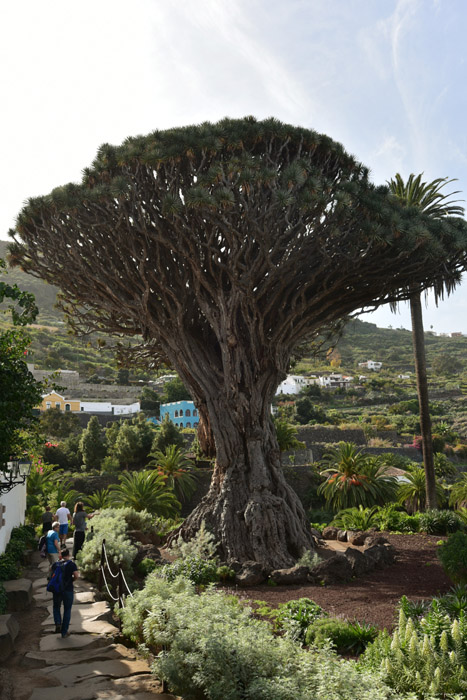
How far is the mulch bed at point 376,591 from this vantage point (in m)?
7.36

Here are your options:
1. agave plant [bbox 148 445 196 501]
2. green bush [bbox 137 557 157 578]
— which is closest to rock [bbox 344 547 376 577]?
green bush [bbox 137 557 157 578]

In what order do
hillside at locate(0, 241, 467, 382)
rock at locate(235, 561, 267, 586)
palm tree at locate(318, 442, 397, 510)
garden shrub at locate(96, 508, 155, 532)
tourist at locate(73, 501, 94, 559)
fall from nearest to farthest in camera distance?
rock at locate(235, 561, 267, 586), tourist at locate(73, 501, 94, 559), garden shrub at locate(96, 508, 155, 532), palm tree at locate(318, 442, 397, 510), hillside at locate(0, 241, 467, 382)

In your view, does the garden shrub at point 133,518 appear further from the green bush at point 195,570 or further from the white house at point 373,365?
the white house at point 373,365

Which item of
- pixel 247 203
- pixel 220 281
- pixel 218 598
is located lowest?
pixel 218 598

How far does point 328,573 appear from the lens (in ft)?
31.8

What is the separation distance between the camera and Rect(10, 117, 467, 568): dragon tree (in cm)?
1141

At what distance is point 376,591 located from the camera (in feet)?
28.8

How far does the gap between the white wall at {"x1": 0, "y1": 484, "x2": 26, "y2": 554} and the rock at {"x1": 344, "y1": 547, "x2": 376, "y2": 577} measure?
22.0ft

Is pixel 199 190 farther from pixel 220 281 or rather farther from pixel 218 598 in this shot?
pixel 218 598

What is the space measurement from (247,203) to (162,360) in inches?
299

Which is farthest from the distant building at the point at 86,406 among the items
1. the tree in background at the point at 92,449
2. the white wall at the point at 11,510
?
the white wall at the point at 11,510

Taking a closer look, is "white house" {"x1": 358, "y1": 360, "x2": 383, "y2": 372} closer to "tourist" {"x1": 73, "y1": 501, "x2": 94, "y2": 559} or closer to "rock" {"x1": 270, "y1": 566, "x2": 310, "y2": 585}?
"tourist" {"x1": 73, "y1": 501, "x2": 94, "y2": 559}

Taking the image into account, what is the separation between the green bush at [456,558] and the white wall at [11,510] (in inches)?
298

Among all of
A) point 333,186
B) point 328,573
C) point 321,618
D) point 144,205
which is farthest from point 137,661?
point 333,186
